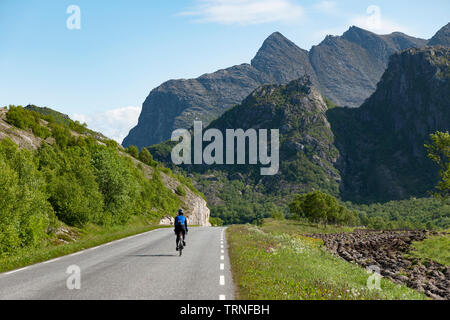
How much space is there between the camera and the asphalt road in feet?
36.0

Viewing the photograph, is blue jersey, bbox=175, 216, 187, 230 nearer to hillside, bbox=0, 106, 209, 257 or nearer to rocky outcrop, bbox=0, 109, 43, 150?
hillside, bbox=0, 106, 209, 257

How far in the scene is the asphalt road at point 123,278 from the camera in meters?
11.0

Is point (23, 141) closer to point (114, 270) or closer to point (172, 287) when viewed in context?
point (114, 270)

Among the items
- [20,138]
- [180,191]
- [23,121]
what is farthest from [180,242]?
[180,191]

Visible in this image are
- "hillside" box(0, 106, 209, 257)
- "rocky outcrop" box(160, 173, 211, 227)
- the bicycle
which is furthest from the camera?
"rocky outcrop" box(160, 173, 211, 227)

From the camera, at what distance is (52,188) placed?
108 ft

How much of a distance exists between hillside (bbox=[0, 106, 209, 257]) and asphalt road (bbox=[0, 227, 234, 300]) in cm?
558

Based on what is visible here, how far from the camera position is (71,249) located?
22062 millimetres

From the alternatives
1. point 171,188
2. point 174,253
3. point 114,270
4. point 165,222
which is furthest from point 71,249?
point 171,188

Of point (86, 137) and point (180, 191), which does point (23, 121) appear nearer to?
point (86, 137)

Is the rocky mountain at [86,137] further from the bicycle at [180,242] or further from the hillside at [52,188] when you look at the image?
the bicycle at [180,242]

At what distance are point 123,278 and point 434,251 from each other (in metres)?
43.3

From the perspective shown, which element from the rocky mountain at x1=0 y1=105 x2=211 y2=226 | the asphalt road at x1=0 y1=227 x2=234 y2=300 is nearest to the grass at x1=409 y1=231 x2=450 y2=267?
the asphalt road at x1=0 y1=227 x2=234 y2=300
